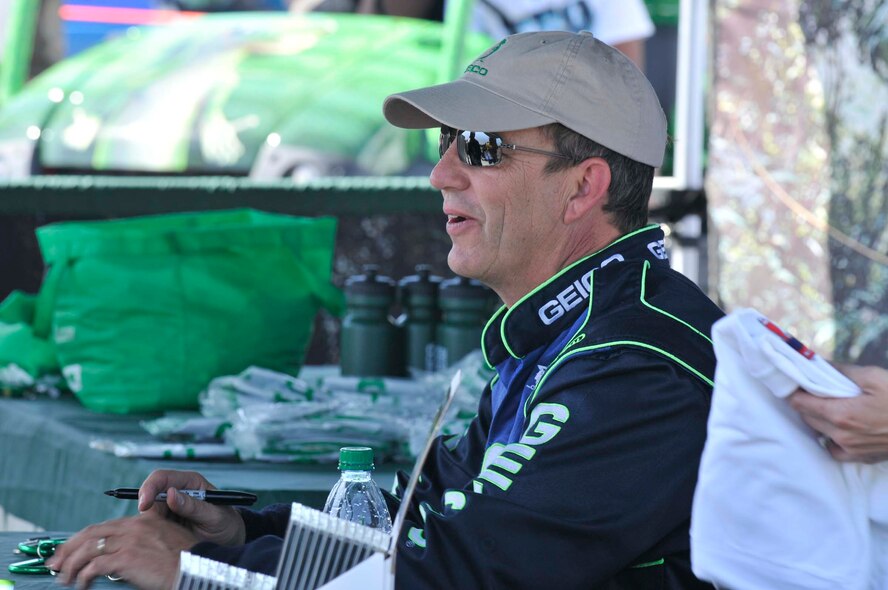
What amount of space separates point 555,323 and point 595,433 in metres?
0.28

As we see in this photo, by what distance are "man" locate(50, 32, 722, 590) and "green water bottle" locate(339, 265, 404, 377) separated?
4.48 ft

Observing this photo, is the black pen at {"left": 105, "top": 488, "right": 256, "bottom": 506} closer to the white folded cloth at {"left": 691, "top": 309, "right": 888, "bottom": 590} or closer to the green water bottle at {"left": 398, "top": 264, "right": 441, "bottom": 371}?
the white folded cloth at {"left": 691, "top": 309, "right": 888, "bottom": 590}

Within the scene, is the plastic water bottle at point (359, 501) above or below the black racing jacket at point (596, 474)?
below

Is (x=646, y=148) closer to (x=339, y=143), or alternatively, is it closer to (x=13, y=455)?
(x=13, y=455)

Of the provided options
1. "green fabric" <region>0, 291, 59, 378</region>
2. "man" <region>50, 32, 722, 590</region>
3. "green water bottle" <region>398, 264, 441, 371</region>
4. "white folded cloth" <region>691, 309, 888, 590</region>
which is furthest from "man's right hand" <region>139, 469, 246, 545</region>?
"green fabric" <region>0, 291, 59, 378</region>

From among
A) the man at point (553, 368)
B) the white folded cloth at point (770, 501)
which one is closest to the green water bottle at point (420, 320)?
the man at point (553, 368)

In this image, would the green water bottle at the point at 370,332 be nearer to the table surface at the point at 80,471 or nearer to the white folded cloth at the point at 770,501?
the table surface at the point at 80,471

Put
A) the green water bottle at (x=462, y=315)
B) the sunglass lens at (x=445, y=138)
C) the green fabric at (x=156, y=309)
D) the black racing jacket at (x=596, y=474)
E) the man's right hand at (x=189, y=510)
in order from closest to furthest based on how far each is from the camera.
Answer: the black racing jacket at (x=596, y=474) → the man's right hand at (x=189, y=510) → the sunglass lens at (x=445, y=138) → the green water bottle at (x=462, y=315) → the green fabric at (x=156, y=309)

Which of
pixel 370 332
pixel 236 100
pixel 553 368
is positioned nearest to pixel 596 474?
pixel 553 368

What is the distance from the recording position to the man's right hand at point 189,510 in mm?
1700

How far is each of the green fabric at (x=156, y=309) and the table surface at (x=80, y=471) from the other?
0.11m

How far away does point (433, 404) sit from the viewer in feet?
9.92

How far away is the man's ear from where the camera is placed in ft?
6.01

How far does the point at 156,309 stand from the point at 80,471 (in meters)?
0.65
